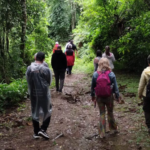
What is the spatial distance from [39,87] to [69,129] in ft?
5.19

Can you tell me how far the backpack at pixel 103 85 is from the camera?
4335 mm

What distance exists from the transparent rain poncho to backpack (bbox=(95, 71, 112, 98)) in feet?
3.60

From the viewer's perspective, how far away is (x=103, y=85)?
4336 millimetres

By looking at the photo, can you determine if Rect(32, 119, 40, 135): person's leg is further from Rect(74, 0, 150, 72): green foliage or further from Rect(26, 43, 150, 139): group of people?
Rect(74, 0, 150, 72): green foliage

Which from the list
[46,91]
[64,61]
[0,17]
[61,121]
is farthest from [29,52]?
[46,91]

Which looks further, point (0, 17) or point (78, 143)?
point (0, 17)

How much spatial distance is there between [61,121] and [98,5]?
8620 mm

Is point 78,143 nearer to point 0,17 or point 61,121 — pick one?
point 61,121

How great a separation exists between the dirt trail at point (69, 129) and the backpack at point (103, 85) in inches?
43.4

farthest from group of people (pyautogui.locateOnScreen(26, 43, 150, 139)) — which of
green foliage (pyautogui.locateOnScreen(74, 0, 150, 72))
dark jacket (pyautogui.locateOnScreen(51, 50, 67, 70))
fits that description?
green foliage (pyautogui.locateOnScreen(74, 0, 150, 72))

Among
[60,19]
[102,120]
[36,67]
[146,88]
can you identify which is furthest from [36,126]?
[60,19]

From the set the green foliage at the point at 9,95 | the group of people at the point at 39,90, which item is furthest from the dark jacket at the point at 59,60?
the group of people at the point at 39,90

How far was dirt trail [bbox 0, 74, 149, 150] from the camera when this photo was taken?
14.4ft

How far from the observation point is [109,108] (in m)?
4.66
